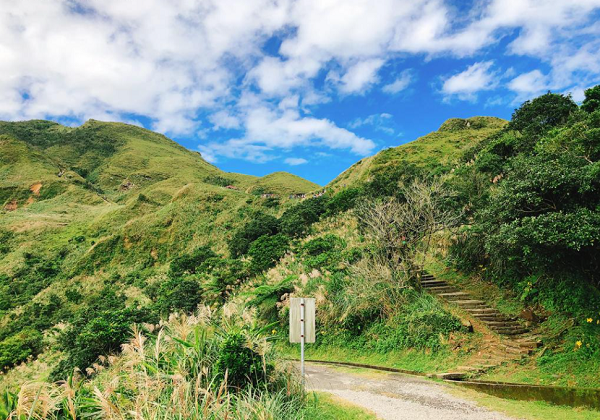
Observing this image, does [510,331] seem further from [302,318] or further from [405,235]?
[302,318]

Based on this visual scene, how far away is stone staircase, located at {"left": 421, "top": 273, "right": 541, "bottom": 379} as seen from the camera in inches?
379

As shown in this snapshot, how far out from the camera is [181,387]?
3.60 metres

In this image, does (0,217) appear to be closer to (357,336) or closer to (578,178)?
(357,336)

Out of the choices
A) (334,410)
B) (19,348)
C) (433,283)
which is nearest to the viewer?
(334,410)

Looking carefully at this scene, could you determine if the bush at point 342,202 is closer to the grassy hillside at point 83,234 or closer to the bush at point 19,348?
the grassy hillside at point 83,234

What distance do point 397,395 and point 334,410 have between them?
6.71 ft

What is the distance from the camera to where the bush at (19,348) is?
20.2 m

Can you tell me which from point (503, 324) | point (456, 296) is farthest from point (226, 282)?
point (503, 324)

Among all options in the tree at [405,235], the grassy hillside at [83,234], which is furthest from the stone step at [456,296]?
the grassy hillside at [83,234]

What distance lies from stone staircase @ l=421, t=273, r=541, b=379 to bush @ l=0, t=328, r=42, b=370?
23750mm

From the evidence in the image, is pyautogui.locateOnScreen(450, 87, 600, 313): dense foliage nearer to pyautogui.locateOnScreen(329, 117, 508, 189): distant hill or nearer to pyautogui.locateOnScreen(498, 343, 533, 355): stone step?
pyautogui.locateOnScreen(498, 343, 533, 355): stone step

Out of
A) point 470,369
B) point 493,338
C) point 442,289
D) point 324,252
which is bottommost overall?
point 470,369

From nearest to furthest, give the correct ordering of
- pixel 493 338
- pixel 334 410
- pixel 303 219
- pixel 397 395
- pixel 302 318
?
pixel 334 410 < pixel 302 318 < pixel 397 395 < pixel 493 338 < pixel 303 219

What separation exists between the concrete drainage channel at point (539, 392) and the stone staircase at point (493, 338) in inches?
21.0
